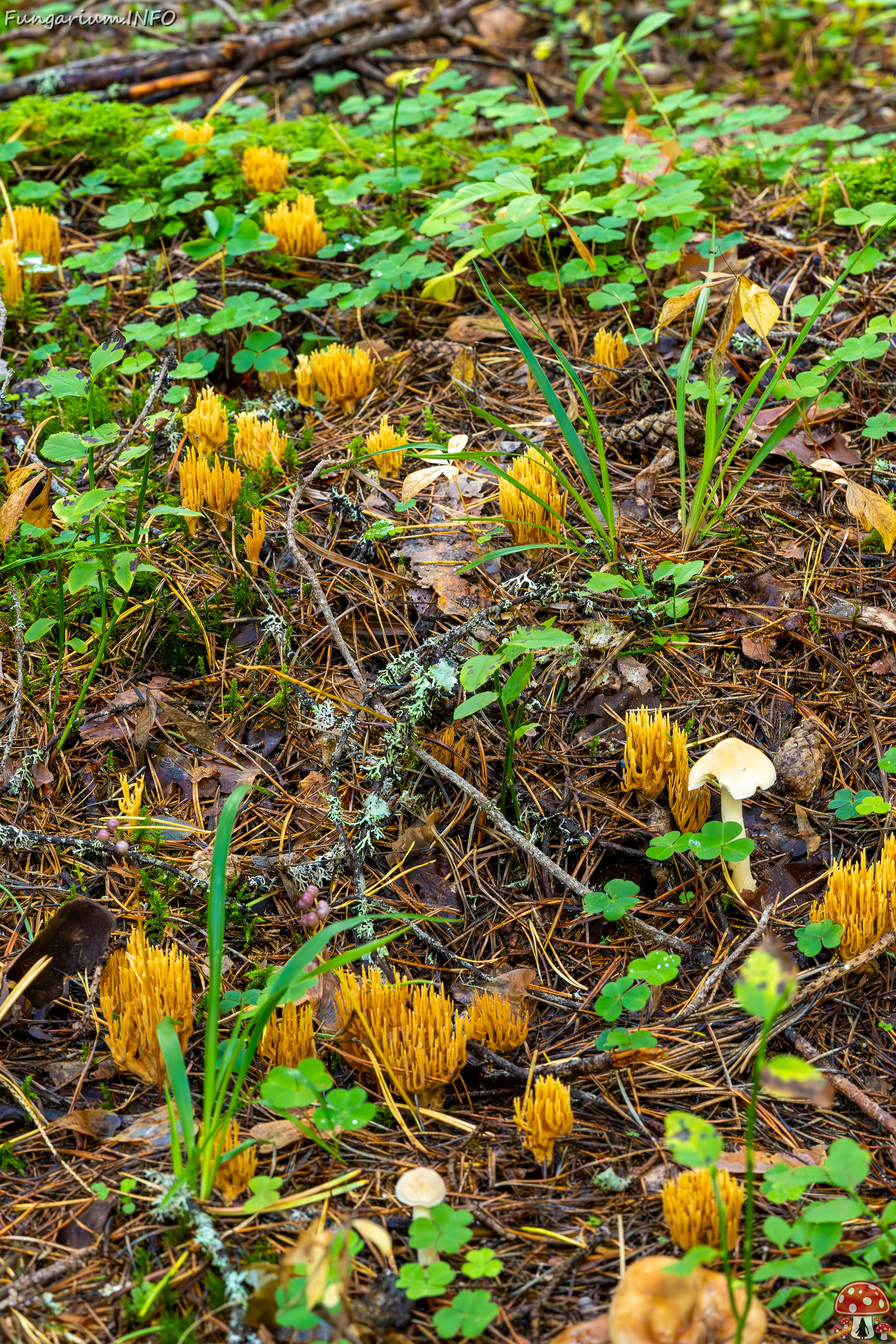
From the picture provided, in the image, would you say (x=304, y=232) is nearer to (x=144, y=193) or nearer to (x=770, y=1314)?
(x=144, y=193)

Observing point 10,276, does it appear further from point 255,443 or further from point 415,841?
point 415,841

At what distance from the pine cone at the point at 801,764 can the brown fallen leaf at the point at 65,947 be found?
1.86 m

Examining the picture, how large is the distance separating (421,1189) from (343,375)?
2.84 meters

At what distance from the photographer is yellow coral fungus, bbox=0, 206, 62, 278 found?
4.35 metres

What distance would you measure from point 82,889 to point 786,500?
2.55 m

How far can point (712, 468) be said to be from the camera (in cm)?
318

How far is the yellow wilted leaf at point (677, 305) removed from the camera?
305 cm

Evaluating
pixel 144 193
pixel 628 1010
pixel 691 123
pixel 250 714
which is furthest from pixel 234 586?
pixel 691 123

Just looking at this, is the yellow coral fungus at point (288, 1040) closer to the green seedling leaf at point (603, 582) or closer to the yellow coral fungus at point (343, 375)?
the green seedling leaf at point (603, 582)

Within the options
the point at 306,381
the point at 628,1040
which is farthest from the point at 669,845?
the point at 306,381

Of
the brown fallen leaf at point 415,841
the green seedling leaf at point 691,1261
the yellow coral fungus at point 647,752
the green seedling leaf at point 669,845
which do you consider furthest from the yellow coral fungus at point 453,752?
the green seedling leaf at point 691,1261

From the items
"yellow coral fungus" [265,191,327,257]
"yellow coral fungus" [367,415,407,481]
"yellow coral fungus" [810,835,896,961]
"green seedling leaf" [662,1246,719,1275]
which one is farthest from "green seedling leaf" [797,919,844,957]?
"yellow coral fungus" [265,191,327,257]

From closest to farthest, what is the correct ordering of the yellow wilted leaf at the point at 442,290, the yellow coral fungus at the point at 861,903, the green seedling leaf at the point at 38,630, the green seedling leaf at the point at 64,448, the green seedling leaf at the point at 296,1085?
the green seedling leaf at the point at 296,1085 → the yellow coral fungus at the point at 861,903 → the green seedling leaf at the point at 38,630 → the green seedling leaf at the point at 64,448 → the yellow wilted leaf at the point at 442,290

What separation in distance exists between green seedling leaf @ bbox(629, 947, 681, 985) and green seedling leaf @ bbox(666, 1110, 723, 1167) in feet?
2.00
